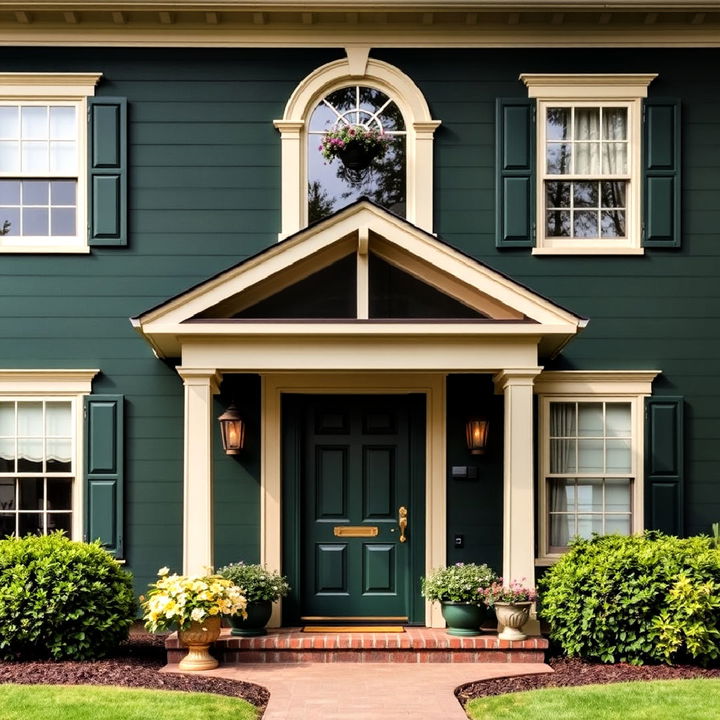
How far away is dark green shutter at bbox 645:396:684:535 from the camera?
33.3 feet

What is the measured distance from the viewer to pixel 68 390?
10.2 metres

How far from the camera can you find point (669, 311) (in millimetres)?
10320

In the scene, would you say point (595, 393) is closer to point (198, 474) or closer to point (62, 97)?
point (198, 474)

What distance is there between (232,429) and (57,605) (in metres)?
2.43

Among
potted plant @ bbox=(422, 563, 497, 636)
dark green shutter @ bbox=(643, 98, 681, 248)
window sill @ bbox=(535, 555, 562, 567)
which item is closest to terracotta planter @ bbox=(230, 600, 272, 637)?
potted plant @ bbox=(422, 563, 497, 636)

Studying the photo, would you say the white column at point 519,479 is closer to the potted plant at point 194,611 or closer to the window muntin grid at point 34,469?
the potted plant at point 194,611

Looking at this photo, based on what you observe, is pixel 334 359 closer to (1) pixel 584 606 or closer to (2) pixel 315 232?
(2) pixel 315 232

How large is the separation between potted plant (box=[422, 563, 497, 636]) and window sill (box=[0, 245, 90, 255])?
483 centimetres

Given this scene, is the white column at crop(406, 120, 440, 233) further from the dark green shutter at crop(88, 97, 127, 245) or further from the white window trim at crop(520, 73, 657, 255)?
the dark green shutter at crop(88, 97, 127, 245)

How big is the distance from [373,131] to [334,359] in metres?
2.65

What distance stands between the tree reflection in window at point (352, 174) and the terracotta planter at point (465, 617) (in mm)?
4005

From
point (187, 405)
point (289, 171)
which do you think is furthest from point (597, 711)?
point (289, 171)

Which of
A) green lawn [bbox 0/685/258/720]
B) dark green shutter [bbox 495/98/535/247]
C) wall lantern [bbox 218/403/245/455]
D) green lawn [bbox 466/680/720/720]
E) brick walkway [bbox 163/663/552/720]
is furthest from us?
dark green shutter [bbox 495/98/535/247]

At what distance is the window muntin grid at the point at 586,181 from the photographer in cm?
1043
